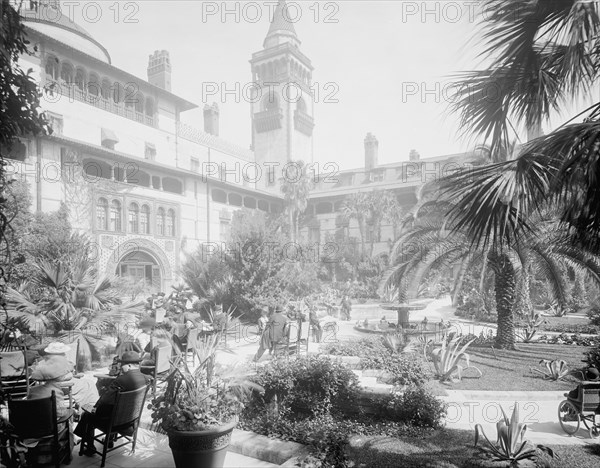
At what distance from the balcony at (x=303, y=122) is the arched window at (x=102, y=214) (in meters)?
39.2

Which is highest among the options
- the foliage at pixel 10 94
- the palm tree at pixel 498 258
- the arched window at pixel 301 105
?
the arched window at pixel 301 105

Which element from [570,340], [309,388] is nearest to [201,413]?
[309,388]

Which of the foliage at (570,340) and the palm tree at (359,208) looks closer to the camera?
the foliage at (570,340)

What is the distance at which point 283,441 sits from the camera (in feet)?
17.4

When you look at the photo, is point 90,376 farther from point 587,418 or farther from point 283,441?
point 587,418

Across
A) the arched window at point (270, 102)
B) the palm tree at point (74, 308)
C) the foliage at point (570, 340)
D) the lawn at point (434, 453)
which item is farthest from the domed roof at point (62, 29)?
the foliage at point (570, 340)

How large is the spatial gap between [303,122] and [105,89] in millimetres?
35599

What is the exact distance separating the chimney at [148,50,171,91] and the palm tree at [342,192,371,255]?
22.0 m

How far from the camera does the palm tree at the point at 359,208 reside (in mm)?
43562

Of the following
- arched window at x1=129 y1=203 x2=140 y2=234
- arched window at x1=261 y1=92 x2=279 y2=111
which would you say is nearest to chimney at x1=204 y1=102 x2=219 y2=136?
arched window at x1=261 y1=92 x2=279 y2=111

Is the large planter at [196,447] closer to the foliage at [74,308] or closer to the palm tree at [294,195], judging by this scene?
the foliage at [74,308]

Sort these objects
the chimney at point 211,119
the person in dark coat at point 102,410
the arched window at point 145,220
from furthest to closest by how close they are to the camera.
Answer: the chimney at point 211,119 < the arched window at point 145,220 < the person in dark coat at point 102,410

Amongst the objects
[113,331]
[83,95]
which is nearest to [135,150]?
[83,95]

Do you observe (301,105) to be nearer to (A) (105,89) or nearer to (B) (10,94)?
(A) (105,89)
